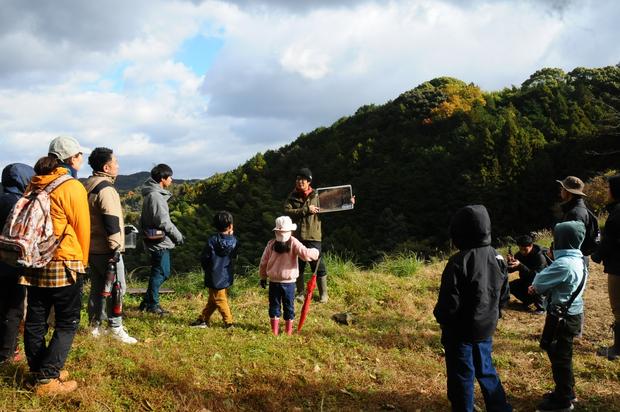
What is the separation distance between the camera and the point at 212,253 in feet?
18.2

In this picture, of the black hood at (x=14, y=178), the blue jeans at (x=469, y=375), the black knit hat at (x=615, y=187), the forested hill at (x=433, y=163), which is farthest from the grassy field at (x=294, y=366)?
the forested hill at (x=433, y=163)

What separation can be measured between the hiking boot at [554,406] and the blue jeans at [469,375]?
79cm

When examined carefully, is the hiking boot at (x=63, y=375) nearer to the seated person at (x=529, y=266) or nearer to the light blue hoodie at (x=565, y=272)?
the light blue hoodie at (x=565, y=272)

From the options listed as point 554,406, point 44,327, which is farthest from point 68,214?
point 554,406

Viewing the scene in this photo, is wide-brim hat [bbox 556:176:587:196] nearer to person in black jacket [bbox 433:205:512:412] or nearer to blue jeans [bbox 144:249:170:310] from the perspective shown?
person in black jacket [bbox 433:205:512:412]

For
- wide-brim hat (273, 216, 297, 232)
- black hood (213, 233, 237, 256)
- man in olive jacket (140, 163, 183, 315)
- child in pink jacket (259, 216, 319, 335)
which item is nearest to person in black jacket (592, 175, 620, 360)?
child in pink jacket (259, 216, 319, 335)

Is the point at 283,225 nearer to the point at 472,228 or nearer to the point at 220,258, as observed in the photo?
the point at 220,258

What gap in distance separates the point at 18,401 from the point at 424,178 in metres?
41.8

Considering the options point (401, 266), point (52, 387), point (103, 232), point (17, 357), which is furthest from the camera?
point (401, 266)

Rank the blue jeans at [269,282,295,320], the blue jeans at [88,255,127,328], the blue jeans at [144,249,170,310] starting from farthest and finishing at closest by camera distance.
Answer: the blue jeans at [144,249,170,310], the blue jeans at [269,282,295,320], the blue jeans at [88,255,127,328]

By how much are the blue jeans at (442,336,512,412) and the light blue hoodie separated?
3.27 feet

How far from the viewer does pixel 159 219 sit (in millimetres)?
5629

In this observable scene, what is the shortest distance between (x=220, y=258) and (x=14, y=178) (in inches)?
90.5

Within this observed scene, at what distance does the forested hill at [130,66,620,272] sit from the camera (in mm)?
33969
